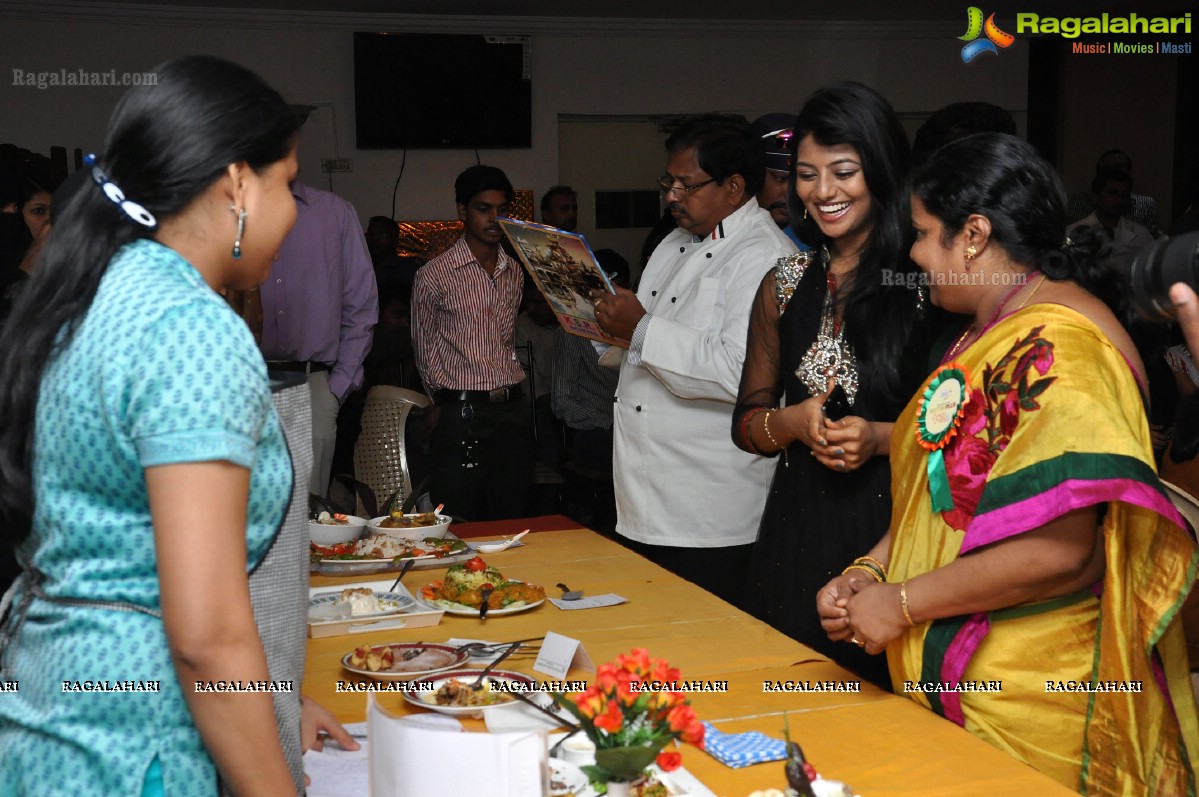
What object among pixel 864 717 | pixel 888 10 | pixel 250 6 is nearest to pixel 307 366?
pixel 864 717

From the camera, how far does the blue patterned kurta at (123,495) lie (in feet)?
3.27

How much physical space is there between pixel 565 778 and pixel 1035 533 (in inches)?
28.0

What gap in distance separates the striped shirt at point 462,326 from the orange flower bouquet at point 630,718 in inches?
147

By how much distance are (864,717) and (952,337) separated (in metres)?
0.70

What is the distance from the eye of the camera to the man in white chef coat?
9.64 ft

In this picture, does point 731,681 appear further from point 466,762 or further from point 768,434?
point 466,762

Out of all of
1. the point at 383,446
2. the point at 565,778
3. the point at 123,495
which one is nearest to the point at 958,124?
the point at 565,778

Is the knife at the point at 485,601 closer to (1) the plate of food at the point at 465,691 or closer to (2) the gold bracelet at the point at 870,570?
(1) the plate of food at the point at 465,691

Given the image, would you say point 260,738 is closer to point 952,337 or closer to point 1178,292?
point 1178,292

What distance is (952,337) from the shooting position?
1.97 meters

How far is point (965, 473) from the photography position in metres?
1.68

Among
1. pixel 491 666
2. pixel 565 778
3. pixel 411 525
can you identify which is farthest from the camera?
pixel 411 525

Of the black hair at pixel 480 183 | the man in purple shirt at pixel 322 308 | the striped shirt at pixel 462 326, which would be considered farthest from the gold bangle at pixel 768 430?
the black hair at pixel 480 183

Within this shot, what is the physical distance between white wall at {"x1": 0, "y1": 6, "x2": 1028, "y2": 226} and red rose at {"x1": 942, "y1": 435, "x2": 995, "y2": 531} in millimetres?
6512
